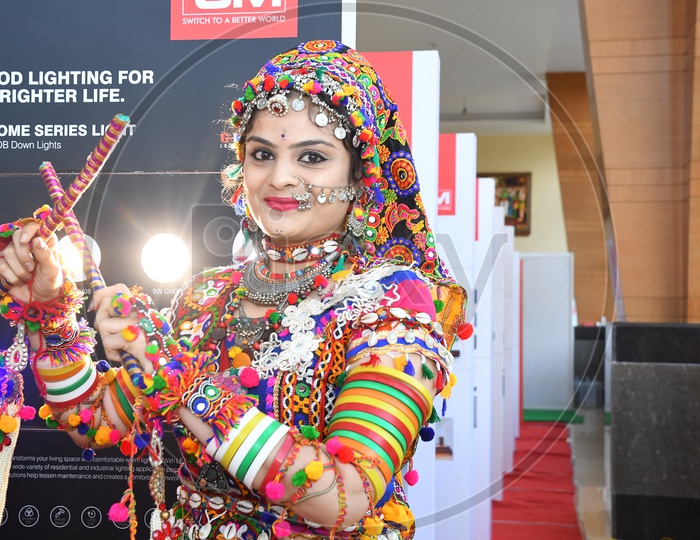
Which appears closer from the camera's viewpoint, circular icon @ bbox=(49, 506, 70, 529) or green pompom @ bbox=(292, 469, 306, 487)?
green pompom @ bbox=(292, 469, 306, 487)

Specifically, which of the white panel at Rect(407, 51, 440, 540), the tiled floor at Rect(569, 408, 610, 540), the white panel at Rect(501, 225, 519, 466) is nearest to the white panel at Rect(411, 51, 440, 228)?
the white panel at Rect(407, 51, 440, 540)

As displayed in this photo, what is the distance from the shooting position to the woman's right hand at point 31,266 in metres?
1.40

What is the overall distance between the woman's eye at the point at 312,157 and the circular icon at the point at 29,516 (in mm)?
1473

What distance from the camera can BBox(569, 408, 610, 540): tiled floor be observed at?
16.4ft

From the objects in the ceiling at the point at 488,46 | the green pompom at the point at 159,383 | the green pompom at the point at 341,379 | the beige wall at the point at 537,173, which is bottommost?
the green pompom at the point at 341,379

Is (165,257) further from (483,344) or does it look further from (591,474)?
(591,474)

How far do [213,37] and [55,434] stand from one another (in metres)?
1.17

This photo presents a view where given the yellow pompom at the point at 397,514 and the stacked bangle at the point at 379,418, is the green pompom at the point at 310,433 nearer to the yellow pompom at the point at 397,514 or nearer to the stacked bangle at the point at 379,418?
the stacked bangle at the point at 379,418

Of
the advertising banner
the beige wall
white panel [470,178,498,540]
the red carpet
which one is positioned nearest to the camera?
the advertising banner

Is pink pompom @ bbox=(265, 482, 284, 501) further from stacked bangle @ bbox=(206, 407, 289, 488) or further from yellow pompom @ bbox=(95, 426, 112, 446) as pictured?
yellow pompom @ bbox=(95, 426, 112, 446)

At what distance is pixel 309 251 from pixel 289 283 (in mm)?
70

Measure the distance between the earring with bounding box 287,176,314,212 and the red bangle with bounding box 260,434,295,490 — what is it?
435mm

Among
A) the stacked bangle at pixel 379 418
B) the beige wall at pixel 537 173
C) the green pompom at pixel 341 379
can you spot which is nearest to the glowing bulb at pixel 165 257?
the green pompom at pixel 341 379

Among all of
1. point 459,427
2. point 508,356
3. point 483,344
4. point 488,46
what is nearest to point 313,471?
point 459,427
